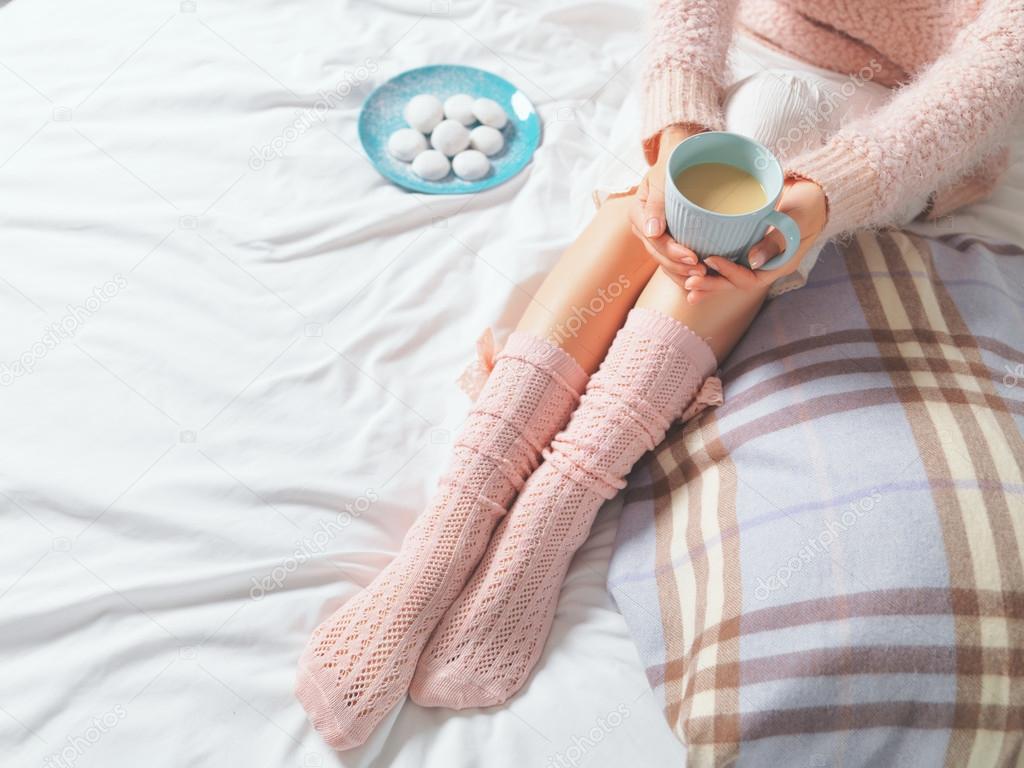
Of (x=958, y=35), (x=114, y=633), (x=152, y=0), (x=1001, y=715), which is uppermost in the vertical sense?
(x=958, y=35)

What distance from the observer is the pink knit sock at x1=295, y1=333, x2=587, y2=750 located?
0.67 m

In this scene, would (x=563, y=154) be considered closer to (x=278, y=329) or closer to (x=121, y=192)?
(x=278, y=329)

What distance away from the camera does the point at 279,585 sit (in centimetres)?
73

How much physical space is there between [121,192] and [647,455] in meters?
0.67

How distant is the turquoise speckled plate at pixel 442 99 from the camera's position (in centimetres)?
100

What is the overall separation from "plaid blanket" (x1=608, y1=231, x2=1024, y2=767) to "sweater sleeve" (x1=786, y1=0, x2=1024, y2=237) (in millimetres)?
89

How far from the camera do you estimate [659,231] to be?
2.20 ft

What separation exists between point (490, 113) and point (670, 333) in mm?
456

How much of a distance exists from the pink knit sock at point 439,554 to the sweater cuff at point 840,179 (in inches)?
10.8

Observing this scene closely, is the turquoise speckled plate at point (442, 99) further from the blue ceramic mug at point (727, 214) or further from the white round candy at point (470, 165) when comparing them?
the blue ceramic mug at point (727, 214)

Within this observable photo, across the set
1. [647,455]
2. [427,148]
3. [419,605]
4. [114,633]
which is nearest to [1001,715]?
[647,455]

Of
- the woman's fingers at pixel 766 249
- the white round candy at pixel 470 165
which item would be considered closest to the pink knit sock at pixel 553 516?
the woman's fingers at pixel 766 249

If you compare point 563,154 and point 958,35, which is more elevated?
point 958,35

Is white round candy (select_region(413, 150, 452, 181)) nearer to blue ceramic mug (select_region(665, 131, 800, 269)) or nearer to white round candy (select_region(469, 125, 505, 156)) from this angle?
white round candy (select_region(469, 125, 505, 156))
